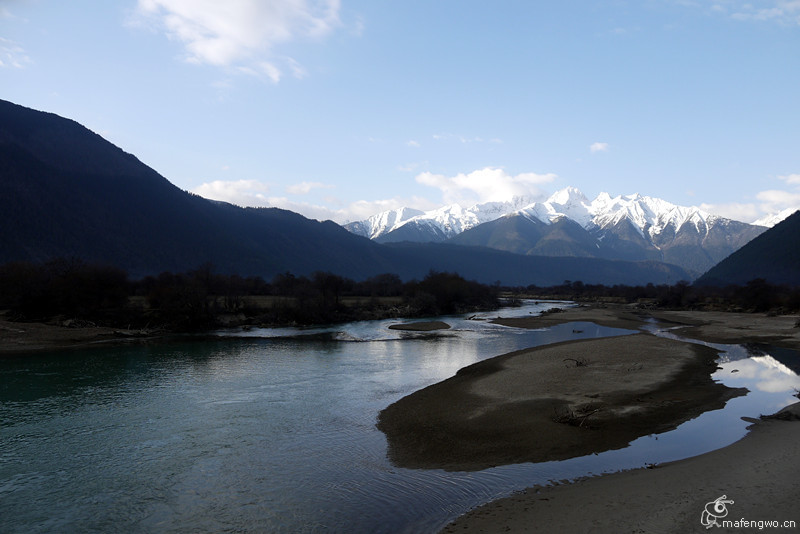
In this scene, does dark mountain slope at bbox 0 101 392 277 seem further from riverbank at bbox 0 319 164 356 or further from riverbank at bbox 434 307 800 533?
riverbank at bbox 434 307 800 533

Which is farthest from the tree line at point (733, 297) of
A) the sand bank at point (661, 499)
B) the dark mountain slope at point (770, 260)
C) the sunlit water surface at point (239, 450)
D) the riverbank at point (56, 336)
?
the riverbank at point (56, 336)

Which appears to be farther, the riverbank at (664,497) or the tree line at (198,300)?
the tree line at (198,300)

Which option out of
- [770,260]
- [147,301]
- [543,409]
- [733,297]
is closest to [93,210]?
[147,301]

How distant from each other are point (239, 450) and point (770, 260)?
16355 centimetres

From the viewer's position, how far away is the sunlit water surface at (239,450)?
11.6 meters

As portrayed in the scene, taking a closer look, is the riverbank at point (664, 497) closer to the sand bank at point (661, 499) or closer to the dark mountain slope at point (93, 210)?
the sand bank at point (661, 499)

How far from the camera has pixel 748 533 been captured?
8.80 m

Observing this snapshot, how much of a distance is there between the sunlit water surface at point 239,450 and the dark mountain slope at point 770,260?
118431 millimetres

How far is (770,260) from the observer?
5261 inches

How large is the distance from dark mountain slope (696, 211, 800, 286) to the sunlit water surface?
118 metres

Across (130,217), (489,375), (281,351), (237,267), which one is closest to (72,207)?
(130,217)

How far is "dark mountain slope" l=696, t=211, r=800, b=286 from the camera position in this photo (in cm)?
12388

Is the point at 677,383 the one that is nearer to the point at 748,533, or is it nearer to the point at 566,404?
the point at 566,404

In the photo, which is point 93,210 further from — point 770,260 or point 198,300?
point 770,260
